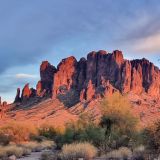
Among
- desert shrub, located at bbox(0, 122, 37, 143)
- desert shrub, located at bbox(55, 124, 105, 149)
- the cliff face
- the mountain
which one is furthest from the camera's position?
the cliff face

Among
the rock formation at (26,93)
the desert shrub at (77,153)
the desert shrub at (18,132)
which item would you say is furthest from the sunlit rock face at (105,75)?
the desert shrub at (77,153)

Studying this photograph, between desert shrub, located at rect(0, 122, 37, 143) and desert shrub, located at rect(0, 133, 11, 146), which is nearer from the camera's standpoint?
desert shrub, located at rect(0, 133, 11, 146)

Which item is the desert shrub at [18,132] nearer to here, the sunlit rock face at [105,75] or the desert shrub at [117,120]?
the desert shrub at [117,120]

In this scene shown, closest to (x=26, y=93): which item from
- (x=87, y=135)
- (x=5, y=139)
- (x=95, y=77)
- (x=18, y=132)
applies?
(x=95, y=77)

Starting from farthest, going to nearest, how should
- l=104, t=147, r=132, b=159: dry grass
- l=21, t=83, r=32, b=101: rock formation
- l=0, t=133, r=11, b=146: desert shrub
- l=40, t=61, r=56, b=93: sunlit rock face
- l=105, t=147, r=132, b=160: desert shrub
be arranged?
l=40, t=61, r=56, b=93: sunlit rock face
l=21, t=83, r=32, b=101: rock formation
l=0, t=133, r=11, b=146: desert shrub
l=104, t=147, r=132, b=159: dry grass
l=105, t=147, r=132, b=160: desert shrub

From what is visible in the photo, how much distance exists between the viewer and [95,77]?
16862 cm

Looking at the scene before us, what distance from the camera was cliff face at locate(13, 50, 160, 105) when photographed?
156750 mm

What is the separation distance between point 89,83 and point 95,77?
1168 cm

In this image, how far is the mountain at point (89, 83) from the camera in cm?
14800

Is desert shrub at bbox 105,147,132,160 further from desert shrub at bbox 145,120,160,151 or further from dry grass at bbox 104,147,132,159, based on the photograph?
desert shrub at bbox 145,120,160,151

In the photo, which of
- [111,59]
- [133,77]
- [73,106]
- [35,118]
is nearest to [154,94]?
[133,77]

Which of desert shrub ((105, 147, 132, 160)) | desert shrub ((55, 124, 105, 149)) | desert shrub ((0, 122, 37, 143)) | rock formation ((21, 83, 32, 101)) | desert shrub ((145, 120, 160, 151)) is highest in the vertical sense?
rock formation ((21, 83, 32, 101))

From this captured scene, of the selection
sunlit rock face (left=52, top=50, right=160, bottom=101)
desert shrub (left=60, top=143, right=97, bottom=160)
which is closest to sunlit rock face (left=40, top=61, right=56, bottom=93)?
sunlit rock face (left=52, top=50, right=160, bottom=101)

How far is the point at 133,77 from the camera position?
541 ft
